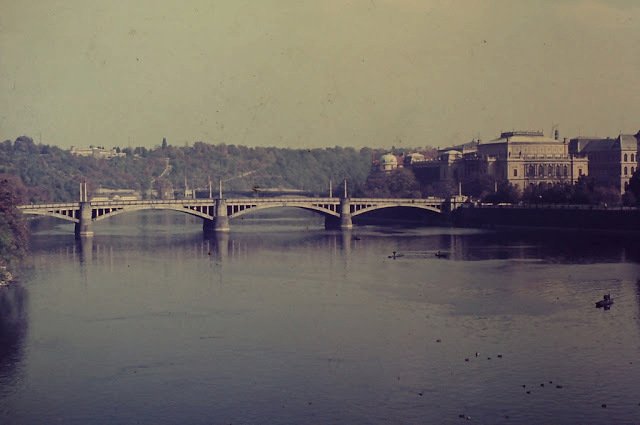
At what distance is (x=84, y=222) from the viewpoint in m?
120

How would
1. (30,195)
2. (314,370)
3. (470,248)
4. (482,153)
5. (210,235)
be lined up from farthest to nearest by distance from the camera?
(482,153)
(30,195)
(210,235)
(470,248)
(314,370)

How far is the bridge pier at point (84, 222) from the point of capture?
392ft

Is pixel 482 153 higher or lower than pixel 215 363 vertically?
higher

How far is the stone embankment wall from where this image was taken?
11725 centimetres

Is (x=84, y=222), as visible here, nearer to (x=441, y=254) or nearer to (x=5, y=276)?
(x=441, y=254)

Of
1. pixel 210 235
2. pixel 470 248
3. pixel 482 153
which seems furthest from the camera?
pixel 482 153

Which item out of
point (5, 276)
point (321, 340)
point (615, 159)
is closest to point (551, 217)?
point (615, 159)

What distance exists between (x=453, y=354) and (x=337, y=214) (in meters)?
89.6

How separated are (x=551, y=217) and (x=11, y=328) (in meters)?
84.1

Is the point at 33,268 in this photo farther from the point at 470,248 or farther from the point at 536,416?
the point at 536,416

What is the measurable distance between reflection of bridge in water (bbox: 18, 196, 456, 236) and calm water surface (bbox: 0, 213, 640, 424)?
27.6 m

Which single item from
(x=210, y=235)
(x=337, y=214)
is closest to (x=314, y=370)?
(x=210, y=235)

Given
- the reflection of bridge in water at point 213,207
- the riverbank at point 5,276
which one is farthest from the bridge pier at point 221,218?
the riverbank at point 5,276

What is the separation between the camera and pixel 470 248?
10475 cm
